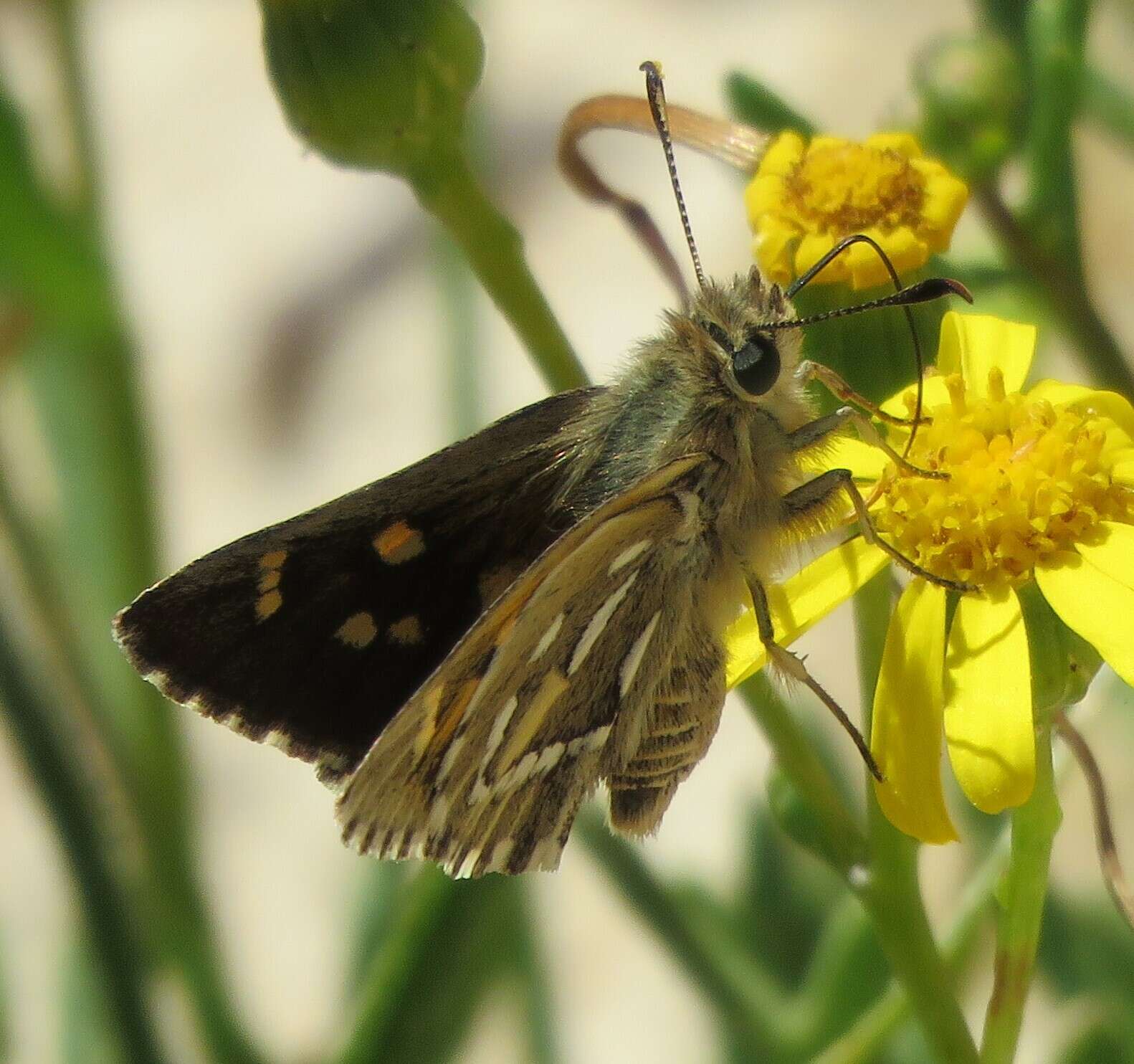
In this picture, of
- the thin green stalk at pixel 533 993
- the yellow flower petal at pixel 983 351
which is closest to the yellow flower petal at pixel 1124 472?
the yellow flower petal at pixel 983 351

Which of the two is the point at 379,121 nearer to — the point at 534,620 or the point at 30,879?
the point at 534,620

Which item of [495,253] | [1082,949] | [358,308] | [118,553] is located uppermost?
[358,308]

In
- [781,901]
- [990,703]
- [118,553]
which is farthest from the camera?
[781,901]

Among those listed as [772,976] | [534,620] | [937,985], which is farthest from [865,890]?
[772,976]

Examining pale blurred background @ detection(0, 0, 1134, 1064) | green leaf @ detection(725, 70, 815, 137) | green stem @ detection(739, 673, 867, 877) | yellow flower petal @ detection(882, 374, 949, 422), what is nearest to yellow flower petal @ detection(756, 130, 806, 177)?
green leaf @ detection(725, 70, 815, 137)

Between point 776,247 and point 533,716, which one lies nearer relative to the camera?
point 533,716

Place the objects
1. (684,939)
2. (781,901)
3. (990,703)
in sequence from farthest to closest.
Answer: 1. (781,901)
2. (684,939)
3. (990,703)

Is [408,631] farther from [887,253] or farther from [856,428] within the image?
[887,253]

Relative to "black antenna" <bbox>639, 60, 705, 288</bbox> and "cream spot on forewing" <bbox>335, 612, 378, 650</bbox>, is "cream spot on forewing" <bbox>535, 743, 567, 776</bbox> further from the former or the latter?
"black antenna" <bbox>639, 60, 705, 288</bbox>

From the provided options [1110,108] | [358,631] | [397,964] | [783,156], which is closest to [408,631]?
[358,631]
